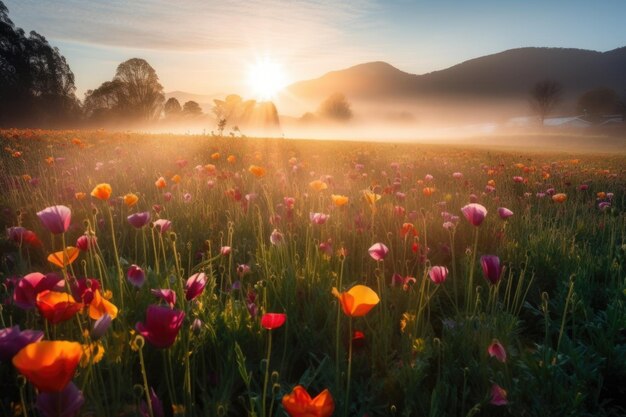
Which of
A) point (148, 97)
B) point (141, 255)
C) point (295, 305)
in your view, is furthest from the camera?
point (148, 97)

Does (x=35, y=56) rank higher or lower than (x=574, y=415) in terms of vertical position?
higher

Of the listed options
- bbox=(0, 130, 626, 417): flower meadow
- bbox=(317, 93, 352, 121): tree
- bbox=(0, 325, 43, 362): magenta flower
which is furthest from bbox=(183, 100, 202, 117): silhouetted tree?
bbox=(0, 325, 43, 362): magenta flower

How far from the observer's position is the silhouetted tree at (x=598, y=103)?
80.1 m

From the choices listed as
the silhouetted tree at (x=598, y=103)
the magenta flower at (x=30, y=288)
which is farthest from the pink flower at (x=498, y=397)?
the silhouetted tree at (x=598, y=103)

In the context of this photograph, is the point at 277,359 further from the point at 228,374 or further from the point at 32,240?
the point at 32,240

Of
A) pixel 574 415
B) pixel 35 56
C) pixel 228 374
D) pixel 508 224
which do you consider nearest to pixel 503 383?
pixel 574 415

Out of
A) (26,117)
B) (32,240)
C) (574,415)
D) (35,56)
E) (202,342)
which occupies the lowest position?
(574,415)

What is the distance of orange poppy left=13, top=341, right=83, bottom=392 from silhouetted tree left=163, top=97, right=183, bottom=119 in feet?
239

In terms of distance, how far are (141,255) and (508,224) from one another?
2844mm

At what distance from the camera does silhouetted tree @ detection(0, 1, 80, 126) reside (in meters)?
36.8

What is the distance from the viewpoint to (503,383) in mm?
1558

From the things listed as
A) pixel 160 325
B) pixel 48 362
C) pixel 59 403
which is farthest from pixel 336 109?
pixel 48 362

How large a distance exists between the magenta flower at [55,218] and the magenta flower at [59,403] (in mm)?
602

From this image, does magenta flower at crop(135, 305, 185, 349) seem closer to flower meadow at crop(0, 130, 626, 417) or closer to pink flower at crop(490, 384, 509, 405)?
flower meadow at crop(0, 130, 626, 417)
